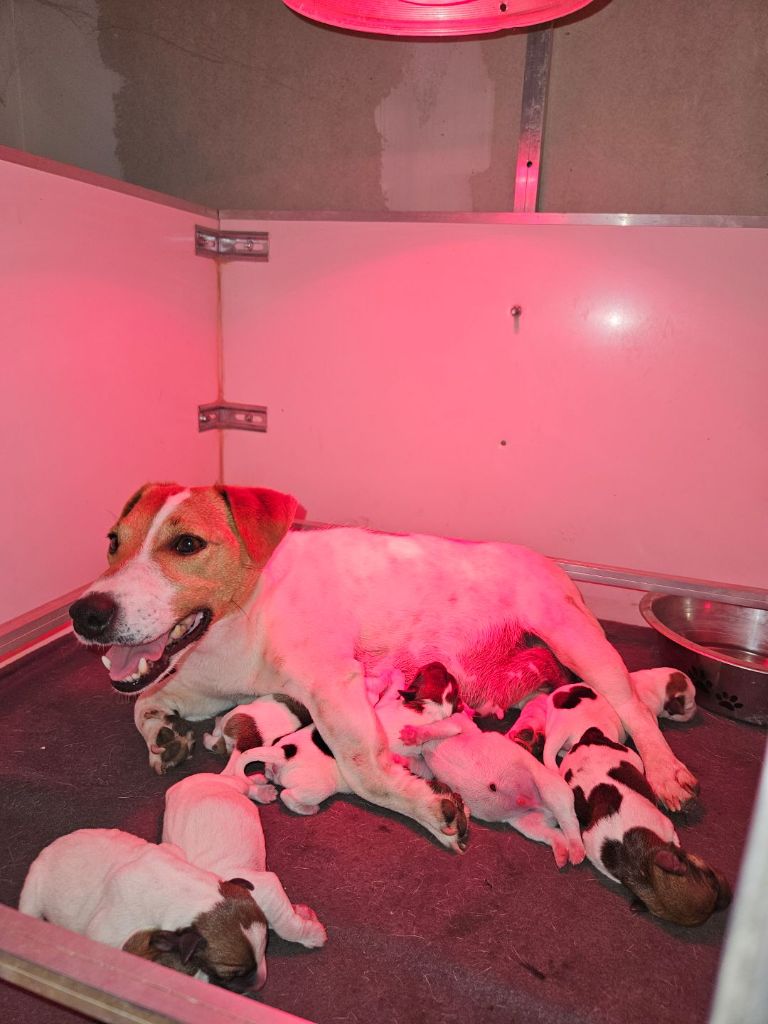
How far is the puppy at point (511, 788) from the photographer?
6.01ft

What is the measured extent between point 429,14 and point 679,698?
204 cm

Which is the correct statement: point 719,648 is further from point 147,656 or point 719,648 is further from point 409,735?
point 147,656

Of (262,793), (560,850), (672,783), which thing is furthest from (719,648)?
(262,793)

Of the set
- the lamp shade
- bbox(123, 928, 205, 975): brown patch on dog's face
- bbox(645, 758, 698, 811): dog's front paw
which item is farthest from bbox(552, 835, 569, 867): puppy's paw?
the lamp shade

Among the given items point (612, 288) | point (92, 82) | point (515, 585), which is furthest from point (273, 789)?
point (92, 82)

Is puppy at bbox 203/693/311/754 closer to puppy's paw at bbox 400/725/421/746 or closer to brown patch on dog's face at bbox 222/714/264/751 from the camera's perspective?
brown patch on dog's face at bbox 222/714/264/751

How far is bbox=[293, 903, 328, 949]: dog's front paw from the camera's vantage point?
1522mm

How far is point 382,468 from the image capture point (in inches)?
124

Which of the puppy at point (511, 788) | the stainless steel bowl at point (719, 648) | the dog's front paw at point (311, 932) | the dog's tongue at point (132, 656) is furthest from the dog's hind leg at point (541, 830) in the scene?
the dog's tongue at point (132, 656)

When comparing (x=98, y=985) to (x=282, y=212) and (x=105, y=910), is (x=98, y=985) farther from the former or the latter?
(x=282, y=212)

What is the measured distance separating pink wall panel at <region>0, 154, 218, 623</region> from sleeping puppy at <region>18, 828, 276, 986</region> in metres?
1.10

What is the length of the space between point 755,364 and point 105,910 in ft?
8.07

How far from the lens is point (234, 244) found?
10.3 ft

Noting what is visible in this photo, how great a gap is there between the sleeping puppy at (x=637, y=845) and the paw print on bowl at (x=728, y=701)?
0.71m
